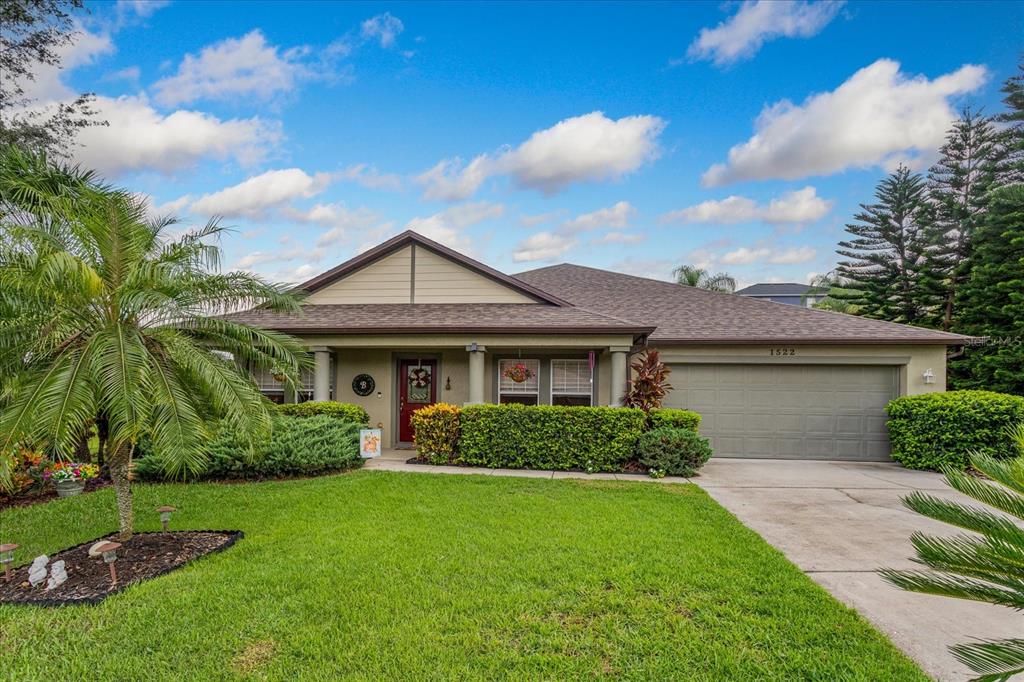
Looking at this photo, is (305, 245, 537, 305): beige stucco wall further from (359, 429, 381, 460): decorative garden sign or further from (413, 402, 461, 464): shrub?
(359, 429, 381, 460): decorative garden sign

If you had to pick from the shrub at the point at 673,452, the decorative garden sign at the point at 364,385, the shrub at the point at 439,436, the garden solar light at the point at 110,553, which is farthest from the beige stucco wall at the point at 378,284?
the garden solar light at the point at 110,553

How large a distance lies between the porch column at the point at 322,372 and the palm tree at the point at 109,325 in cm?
549

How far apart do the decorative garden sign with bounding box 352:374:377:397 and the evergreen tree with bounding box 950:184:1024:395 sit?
17430 mm

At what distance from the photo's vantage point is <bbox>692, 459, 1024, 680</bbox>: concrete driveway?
3355 mm

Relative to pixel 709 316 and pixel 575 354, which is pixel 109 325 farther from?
pixel 709 316

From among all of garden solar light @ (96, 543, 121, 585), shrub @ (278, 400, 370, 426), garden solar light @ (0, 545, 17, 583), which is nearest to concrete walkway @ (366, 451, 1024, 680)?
shrub @ (278, 400, 370, 426)

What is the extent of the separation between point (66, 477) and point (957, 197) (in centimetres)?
2677

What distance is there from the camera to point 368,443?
9164 millimetres

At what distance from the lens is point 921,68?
11.7 metres

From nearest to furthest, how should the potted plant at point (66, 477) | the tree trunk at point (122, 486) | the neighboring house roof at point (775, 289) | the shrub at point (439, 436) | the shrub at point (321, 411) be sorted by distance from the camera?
Answer: the tree trunk at point (122, 486) → the potted plant at point (66, 477) → the shrub at point (439, 436) → the shrub at point (321, 411) → the neighboring house roof at point (775, 289)

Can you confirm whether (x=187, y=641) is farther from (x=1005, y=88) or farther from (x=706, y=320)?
(x=1005, y=88)

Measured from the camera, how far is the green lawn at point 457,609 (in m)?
2.90

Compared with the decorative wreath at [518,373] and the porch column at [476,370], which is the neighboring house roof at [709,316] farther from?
the porch column at [476,370]

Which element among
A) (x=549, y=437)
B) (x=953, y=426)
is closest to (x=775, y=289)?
(x=953, y=426)
